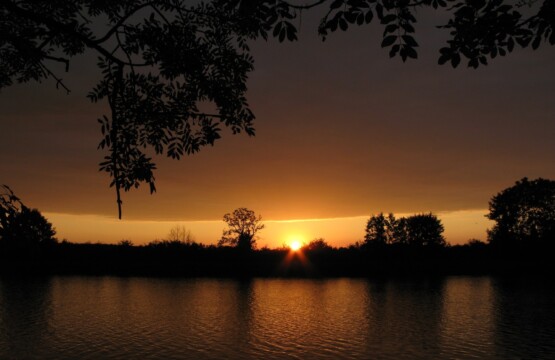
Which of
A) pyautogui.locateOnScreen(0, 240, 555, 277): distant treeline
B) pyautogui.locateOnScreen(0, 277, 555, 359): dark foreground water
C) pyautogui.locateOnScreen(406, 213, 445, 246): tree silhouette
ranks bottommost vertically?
pyautogui.locateOnScreen(0, 277, 555, 359): dark foreground water

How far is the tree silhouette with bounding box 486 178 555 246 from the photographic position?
120m

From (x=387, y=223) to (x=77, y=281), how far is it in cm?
10120

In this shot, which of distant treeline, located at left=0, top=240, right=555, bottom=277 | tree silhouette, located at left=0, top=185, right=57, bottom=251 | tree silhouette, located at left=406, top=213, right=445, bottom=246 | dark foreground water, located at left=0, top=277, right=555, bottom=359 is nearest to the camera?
tree silhouette, located at left=0, top=185, right=57, bottom=251

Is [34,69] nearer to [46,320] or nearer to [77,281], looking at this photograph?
[46,320]

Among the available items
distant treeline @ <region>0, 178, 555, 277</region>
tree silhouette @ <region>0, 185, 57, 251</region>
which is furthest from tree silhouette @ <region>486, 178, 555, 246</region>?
tree silhouette @ <region>0, 185, 57, 251</region>

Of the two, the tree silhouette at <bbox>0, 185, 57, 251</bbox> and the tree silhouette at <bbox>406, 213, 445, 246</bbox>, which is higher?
the tree silhouette at <bbox>406, 213, 445, 246</bbox>

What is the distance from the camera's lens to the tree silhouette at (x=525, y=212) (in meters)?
120

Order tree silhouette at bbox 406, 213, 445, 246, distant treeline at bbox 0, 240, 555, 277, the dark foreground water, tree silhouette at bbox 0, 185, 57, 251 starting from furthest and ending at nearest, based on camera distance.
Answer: tree silhouette at bbox 406, 213, 445, 246 < distant treeline at bbox 0, 240, 555, 277 < the dark foreground water < tree silhouette at bbox 0, 185, 57, 251

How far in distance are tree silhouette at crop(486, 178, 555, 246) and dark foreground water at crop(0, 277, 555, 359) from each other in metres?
29.3

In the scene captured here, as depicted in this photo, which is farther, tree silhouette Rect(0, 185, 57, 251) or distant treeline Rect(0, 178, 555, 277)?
distant treeline Rect(0, 178, 555, 277)

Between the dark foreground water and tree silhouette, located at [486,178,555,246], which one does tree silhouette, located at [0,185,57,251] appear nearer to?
the dark foreground water

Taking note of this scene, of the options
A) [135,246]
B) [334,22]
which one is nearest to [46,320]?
[334,22]

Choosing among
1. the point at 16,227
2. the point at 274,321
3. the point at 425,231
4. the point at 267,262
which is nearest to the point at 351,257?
the point at 267,262

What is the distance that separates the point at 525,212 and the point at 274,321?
91477 millimetres
